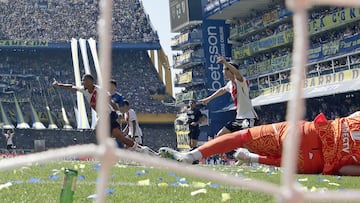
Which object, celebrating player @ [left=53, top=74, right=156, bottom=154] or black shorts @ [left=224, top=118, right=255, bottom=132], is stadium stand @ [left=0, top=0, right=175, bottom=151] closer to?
black shorts @ [left=224, top=118, right=255, bottom=132]

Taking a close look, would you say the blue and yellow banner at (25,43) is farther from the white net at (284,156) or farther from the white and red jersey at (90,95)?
the white net at (284,156)

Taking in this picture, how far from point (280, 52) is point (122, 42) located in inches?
657

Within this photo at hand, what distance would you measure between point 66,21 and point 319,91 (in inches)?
1088

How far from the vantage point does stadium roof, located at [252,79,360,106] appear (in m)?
26.2

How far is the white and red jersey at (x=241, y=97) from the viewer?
982cm

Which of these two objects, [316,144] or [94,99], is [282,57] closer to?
[94,99]

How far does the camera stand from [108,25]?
1753 mm

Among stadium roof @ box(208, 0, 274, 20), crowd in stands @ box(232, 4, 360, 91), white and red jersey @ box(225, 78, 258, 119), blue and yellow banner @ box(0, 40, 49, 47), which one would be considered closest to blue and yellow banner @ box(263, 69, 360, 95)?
crowd in stands @ box(232, 4, 360, 91)

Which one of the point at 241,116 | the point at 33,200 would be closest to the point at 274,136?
the point at 33,200

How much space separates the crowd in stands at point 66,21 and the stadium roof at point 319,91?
18.1m

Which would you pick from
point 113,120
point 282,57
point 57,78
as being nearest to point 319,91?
point 282,57

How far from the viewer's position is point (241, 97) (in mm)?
9961

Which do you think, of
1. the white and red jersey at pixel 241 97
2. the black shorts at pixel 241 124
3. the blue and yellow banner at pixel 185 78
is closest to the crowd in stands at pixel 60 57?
the blue and yellow banner at pixel 185 78

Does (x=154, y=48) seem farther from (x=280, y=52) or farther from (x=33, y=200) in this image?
(x=33, y=200)
